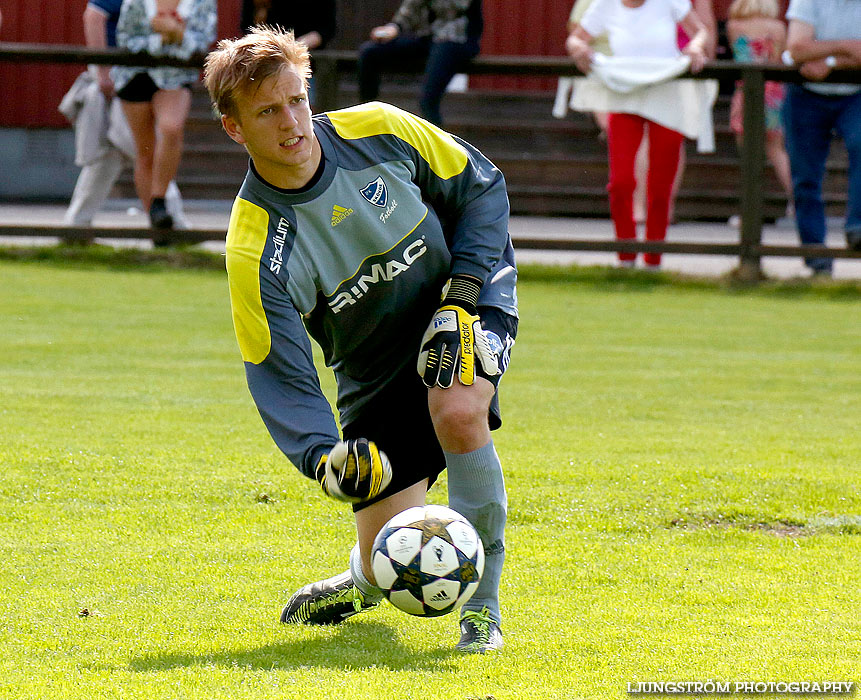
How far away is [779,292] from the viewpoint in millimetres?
11031

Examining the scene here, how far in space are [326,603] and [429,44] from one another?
7.76m

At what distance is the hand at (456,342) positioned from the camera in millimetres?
3789

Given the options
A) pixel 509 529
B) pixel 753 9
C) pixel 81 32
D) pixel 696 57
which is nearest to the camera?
pixel 509 529

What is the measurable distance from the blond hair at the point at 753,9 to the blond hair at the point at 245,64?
10169 mm

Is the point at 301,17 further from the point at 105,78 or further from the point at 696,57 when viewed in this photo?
the point at 696,57

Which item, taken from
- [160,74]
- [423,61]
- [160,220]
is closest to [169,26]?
[160,74]

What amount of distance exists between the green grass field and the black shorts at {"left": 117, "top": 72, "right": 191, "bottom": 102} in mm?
2690

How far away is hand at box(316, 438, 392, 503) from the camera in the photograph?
3244 millimetres

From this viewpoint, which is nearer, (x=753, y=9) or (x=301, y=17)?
(x=301, y=17)

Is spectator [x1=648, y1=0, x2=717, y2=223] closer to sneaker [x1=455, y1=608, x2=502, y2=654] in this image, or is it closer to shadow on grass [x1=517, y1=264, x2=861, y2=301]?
shadow on grass [x1=517, y1=264, x2=861, y2=301]

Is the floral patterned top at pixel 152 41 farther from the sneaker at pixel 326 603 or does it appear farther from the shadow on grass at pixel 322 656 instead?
the shadow on grass at pixel 322 656

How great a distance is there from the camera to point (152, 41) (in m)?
10.8

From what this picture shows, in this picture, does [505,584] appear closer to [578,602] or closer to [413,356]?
[578,602]

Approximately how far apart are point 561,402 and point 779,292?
179 inches
